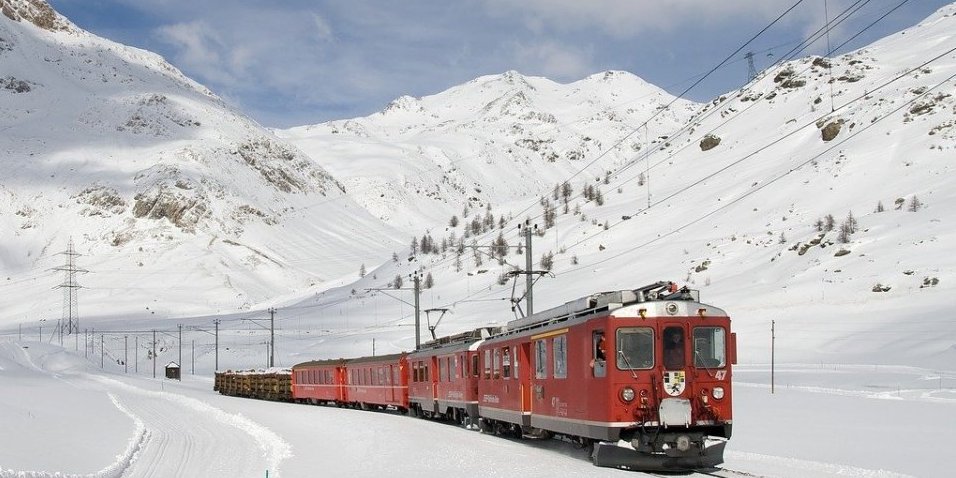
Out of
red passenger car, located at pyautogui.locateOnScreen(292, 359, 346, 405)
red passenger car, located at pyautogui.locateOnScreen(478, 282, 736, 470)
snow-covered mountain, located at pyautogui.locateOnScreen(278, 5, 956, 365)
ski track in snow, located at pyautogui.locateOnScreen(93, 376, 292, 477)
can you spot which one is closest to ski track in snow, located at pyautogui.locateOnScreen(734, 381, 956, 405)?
snow-covered mountain, located at pyautogui.locateOnScreen(278, 5, 956, 365)

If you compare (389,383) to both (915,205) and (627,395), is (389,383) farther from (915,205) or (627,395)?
(915,205)

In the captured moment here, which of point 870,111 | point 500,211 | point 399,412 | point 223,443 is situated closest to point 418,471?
point 223,443

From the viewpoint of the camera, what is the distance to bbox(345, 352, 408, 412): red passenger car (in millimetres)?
42562

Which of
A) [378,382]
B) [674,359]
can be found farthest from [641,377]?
[378,382]

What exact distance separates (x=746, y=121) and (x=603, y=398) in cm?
13059

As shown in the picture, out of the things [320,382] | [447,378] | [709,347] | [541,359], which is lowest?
[320,382]

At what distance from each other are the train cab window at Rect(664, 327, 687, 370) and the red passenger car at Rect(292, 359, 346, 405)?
120ft

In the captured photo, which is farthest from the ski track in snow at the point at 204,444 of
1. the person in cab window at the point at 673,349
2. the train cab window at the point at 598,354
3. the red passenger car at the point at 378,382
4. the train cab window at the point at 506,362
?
the person in cab window at the point at 673,349

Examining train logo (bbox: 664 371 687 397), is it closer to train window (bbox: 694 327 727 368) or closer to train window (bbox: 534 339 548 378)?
train window (bbox: 694 327 727 368)

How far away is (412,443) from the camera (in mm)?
25500

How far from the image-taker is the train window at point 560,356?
21.4 meters

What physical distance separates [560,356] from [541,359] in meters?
1.65

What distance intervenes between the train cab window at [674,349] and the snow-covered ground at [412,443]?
7.34 ft

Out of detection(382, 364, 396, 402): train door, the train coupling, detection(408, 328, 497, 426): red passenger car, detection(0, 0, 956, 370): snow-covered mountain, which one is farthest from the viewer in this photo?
detection(0, 0, 956, 370): snow-covered mountain
